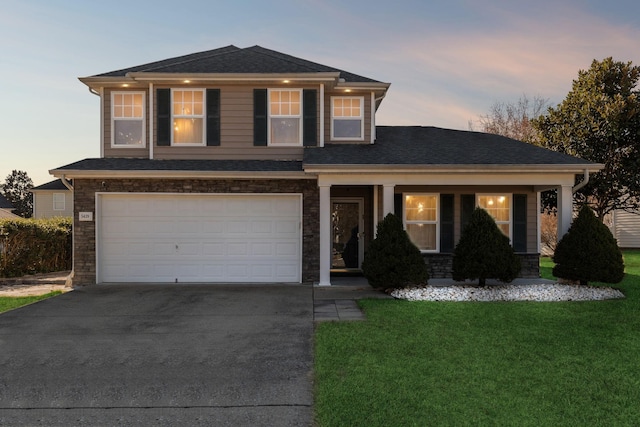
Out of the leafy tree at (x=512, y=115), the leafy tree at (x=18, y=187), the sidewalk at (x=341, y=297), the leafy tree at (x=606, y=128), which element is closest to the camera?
the sidewalk at (x=341, y=297)

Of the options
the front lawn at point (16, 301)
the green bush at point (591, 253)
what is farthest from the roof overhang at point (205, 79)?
the green bush at point (591, 253)

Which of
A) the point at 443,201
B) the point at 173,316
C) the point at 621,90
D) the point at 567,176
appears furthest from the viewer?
the point at 621,90

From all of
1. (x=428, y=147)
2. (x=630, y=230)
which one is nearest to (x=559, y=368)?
(x=428, y=147)

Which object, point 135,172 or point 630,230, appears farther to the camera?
point 630,230

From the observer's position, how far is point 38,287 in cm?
1116

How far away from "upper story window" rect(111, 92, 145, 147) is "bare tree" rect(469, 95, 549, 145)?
26.1 metres

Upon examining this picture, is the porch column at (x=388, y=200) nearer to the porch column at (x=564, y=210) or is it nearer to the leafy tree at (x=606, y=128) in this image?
the porch column at (x=564, y=210)

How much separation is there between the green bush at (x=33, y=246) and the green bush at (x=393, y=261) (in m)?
10.6

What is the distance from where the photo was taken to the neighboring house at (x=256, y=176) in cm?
1033

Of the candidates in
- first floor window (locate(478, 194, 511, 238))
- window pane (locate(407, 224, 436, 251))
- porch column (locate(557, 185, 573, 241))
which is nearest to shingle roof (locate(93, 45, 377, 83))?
window pane (locate(407, 224, 436, 251))

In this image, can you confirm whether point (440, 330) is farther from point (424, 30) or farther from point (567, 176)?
point (424, 30)

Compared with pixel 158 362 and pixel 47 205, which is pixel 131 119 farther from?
pixel 47 205

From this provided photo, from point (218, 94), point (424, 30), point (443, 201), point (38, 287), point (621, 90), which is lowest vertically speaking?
point (38, 287)

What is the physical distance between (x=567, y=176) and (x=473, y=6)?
6550 mm
